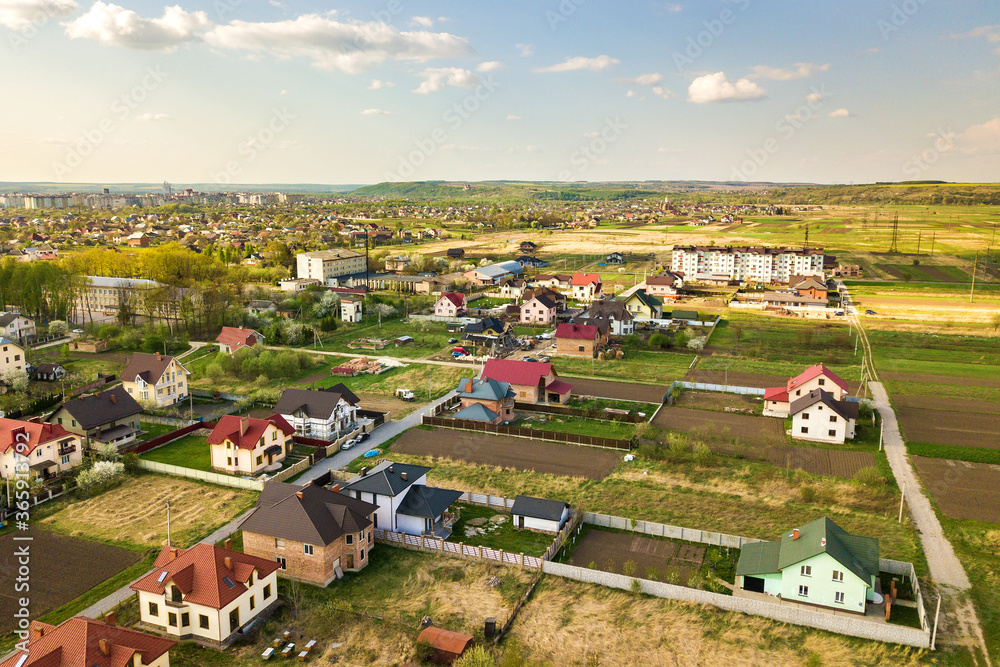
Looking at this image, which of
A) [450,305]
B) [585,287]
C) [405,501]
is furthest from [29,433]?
[585,287]

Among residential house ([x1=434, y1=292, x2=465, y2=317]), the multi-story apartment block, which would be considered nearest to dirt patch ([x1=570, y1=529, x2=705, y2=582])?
residential house ([x1=434, y1=292, x2=465, y2=317])

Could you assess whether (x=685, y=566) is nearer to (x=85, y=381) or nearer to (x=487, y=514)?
(x=487, y=514)

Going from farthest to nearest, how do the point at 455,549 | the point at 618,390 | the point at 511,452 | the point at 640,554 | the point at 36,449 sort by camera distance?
the point at 618,390 → the point at 511,452 → the point at 36,449 → the point at 455,549 → the point at 640,554

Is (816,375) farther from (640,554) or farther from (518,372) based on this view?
(640,554)

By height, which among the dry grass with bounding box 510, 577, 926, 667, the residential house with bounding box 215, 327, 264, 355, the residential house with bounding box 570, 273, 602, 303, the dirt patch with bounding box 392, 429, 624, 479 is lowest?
the dry grass with bounding box 510, 577, 926, 667

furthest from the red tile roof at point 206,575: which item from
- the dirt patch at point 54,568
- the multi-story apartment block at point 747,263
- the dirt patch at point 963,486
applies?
the multi-story apartment block at point 747,263

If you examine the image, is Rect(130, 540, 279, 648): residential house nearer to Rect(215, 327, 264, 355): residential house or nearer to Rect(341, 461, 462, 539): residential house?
Rect(341, 461, 462, 539): residential house

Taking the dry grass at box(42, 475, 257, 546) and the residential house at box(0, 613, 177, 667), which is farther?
the dry grass at box(42, 475, 257, 546)
